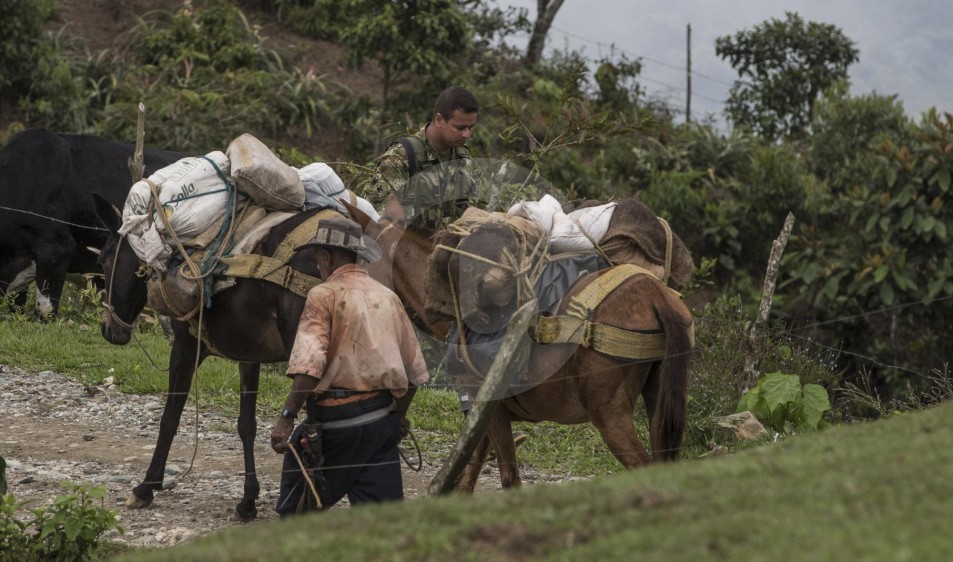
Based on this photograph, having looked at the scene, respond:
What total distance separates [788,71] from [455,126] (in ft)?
56.7

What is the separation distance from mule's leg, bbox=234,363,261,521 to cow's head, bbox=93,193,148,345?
2.32ft

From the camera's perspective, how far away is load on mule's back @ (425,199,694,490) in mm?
4824

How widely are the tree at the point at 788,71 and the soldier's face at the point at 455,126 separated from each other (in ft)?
54.0

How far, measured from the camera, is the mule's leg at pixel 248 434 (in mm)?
6176

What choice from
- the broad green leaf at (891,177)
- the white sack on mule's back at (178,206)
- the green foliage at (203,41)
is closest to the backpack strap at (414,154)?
the white sack on mule's back at (178,206)

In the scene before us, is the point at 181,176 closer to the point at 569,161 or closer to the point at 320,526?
the point at 320,526

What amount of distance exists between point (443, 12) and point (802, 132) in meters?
7.81

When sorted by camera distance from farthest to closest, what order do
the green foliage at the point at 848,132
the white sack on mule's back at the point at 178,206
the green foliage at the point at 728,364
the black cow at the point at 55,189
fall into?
the green foliage at the point at 848,132
the black cow at the point at 55,189
the green foliage at the point at 728,364
the white sack on mule's back at the point at 178,206

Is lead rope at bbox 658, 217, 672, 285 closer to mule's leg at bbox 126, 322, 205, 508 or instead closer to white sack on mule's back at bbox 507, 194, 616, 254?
white sack on mule's back at bbox 507, 194, 616, 254

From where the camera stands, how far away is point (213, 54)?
65.6ft

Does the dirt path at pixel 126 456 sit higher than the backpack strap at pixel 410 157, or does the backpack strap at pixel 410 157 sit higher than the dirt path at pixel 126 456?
the backpack strap at pixel 410 157

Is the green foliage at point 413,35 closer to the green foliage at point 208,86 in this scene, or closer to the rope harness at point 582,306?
the green foliage at point 208,86

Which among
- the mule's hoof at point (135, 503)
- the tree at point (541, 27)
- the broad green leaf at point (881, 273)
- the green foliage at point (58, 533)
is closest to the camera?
the green foliage at point (58, 533)

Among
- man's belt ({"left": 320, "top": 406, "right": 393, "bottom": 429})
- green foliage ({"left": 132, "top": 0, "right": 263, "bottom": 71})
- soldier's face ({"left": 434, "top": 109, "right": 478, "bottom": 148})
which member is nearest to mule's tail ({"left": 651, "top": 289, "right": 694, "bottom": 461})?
man's belt ({"left": 320, "top": 406, "right": 393, "bottom": 429})
